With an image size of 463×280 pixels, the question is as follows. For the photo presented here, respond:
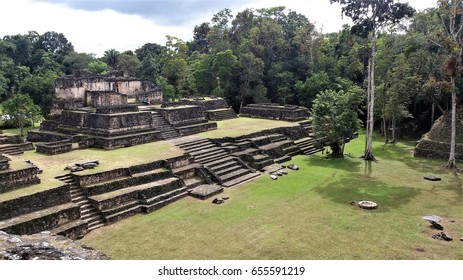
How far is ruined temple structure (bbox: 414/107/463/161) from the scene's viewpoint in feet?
61.3

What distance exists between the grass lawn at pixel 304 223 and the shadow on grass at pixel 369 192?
0.03 meters

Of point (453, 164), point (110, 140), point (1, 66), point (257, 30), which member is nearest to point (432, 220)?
point (453, 164)

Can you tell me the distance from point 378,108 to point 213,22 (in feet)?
80.8

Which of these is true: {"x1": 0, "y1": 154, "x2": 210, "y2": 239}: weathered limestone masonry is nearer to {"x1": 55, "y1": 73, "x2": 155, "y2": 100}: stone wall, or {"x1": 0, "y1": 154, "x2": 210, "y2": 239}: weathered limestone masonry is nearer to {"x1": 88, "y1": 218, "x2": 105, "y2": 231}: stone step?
{"x1": 88, "y1": 218, "x2": 105, "y2": 231}: stone step

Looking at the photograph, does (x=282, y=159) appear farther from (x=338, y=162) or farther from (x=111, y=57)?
(x=111, y=57)

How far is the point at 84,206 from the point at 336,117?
1253cm

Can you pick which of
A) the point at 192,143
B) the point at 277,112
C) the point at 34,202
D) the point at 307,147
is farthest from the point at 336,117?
the point at 34,202

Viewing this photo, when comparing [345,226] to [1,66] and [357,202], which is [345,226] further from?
[1,66]

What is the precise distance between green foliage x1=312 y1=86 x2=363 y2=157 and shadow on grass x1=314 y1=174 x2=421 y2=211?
149 inches

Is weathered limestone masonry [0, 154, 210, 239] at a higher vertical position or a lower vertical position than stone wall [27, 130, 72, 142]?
lower

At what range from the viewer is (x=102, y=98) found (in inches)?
768

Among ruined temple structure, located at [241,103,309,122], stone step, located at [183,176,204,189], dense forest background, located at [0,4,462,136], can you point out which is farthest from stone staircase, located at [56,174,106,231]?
ruined temple structure, located at [241,103,309,122]

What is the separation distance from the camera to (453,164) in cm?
1647

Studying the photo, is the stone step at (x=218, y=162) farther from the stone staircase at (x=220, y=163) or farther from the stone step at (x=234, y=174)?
the stone step at (x=234, y=174)
